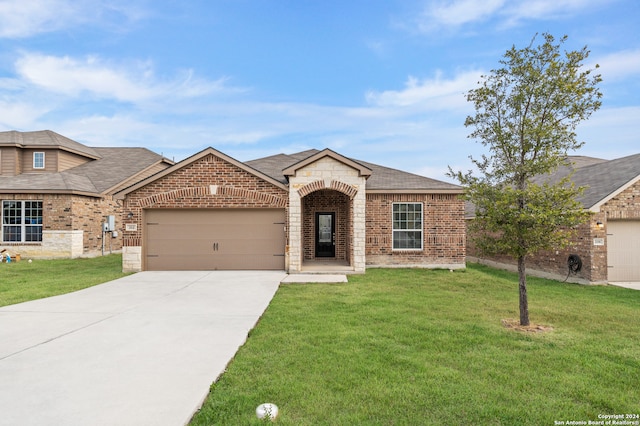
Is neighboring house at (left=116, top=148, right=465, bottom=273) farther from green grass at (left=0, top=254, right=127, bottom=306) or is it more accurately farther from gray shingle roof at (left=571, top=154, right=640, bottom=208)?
gray shingle roof at (left=571, top=154, right=640, bottom=208)

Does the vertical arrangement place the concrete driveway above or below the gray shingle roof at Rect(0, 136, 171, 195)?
below

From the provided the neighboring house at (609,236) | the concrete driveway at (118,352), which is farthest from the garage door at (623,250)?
the concrete driveway at (118,352)

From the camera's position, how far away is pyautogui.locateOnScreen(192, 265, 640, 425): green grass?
323cm

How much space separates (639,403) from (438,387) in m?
2.01

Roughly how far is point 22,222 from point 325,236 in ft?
52.4

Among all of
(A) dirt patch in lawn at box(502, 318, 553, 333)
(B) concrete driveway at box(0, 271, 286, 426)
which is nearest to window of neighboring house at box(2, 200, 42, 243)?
(B) concrete driveway at box(0, 271, 286, 426)

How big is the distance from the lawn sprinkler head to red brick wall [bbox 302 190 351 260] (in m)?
12.1

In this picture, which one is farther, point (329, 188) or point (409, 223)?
point (409, 223)

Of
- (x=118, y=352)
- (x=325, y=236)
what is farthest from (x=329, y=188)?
(x=118, y=352)

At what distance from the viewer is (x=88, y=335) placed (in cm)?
542

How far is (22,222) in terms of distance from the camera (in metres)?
17.4

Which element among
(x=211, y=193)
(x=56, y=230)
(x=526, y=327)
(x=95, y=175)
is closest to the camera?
(x=526, y=327)

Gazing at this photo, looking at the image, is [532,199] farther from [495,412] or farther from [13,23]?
[13,23]

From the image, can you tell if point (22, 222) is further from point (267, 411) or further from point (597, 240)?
point (597, 240)
